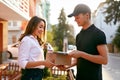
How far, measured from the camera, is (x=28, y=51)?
13.5 ft

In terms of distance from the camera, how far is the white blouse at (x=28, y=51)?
4094mm

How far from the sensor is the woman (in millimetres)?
4082

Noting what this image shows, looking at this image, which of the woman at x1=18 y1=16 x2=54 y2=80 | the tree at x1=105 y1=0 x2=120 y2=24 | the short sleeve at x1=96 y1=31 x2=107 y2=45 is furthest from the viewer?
the tree at x1=105 y1=0 x2=120 y2=24

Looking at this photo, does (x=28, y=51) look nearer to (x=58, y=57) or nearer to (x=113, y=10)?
(x=58, y=57)

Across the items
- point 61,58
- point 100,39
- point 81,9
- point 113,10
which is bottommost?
point 61,58

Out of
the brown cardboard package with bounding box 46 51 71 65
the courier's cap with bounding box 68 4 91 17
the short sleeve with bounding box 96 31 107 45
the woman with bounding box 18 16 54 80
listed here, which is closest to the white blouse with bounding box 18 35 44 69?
the woman with bounding box 18 16 54 80

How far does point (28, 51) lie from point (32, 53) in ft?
0.24

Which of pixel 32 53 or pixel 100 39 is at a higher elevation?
pixel 100 39

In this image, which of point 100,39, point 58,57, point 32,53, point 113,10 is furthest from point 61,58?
point 113,10

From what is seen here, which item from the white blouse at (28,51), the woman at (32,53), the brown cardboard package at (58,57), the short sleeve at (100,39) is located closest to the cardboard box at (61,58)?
the brown cardboard package at (58,57)

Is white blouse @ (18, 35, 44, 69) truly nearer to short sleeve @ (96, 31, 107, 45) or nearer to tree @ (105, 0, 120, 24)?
short sleeve @ (96, 31, 107, 45)

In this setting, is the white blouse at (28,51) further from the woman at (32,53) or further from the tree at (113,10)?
the tree at (113,10)

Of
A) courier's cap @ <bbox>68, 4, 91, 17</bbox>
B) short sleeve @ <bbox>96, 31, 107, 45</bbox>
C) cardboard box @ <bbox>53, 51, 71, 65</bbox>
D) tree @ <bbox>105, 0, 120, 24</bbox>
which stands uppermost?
tree @ <bbox>105, 0, 120, 24</bbox>

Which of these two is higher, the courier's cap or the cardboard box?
the courier's cap
